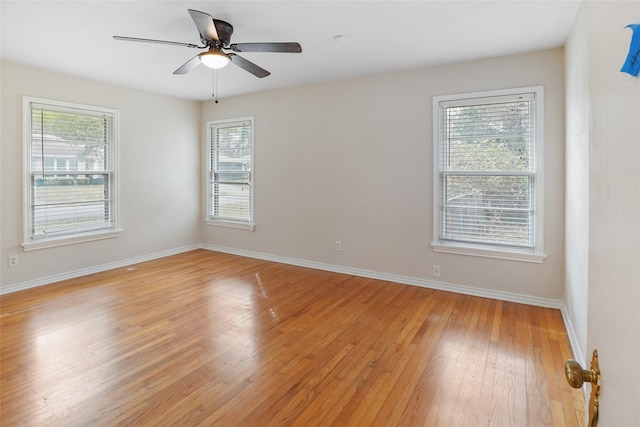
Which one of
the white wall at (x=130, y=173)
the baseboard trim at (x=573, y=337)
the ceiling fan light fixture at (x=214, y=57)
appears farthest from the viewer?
the white wall at (x=130, y=173)

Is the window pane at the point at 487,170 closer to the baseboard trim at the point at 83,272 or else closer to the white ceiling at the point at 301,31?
the white ceiling at the point at 301,31

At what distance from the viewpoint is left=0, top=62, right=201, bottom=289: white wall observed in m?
3.97

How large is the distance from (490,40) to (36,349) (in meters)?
4.71

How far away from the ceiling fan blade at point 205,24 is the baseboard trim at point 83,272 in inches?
144

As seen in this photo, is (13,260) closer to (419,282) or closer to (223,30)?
(223,30)

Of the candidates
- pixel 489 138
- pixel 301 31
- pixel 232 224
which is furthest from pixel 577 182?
pixel 232 224

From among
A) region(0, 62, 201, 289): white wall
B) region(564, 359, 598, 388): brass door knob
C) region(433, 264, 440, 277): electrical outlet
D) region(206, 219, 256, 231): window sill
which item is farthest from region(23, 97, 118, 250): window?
region(564, 359, 598, 388): brass door knob

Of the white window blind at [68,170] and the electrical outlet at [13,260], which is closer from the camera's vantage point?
the electrical outlet at [13,260]

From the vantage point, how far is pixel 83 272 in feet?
15.4

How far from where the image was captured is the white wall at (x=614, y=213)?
20.1 inches

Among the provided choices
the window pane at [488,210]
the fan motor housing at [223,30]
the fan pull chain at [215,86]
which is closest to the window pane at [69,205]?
the fan pull chain at [215,86]

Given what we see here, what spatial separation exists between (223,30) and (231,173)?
324 cm

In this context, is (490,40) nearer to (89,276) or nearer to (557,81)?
(557,81)

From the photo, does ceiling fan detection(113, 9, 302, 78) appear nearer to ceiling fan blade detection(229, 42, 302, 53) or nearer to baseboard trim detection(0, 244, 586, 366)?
ceiling fan blade detection(229, 42, 302, 53)
